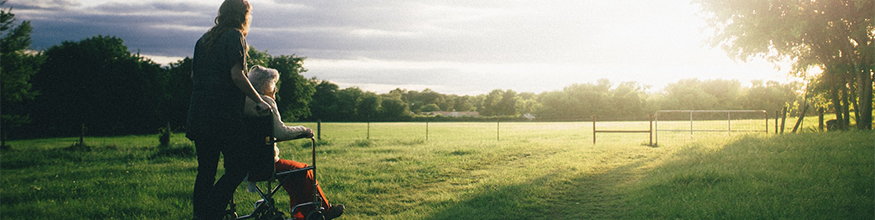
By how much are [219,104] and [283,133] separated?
0.54 meters

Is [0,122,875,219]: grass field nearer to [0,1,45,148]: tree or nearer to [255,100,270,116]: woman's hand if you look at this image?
[255,100,270,116]: woman's hand

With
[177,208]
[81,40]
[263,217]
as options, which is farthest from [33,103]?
[263,217]

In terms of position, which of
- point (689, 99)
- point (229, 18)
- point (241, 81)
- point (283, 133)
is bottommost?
point (283, 133)

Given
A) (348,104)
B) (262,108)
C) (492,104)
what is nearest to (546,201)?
(262,108)

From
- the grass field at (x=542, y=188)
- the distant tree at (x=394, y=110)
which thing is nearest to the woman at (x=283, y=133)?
the grass field at (x=542, y=188)

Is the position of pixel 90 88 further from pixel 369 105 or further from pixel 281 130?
pixel 369 105

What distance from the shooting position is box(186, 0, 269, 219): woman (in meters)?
3.00

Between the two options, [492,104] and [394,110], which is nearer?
[394,110]

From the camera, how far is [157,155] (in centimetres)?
1245

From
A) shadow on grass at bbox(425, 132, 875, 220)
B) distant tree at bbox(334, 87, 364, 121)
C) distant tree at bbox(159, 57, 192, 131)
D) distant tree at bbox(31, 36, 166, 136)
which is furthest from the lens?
distant tree at bbox(334, 87, 364, 121)

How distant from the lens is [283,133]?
3.33 m

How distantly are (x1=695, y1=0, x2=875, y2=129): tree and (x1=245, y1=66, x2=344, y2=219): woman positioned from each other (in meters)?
15.3

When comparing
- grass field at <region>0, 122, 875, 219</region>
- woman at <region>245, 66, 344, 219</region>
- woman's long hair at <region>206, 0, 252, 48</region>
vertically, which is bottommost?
grass field at <region>0, 122, 875, 219</region>

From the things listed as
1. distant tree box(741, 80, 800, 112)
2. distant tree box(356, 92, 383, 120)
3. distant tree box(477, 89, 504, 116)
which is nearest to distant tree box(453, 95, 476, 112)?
distant tree box(477, 89, 504, 116)
